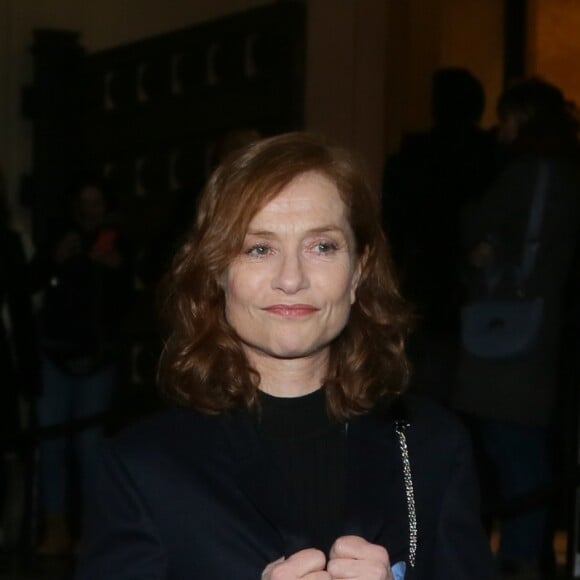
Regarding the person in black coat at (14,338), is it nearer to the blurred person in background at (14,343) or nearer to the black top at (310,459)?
the blurred person in background at (14,343)

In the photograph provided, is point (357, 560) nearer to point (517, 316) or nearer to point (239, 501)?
point (239, 501)

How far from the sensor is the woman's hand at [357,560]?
2.77 m

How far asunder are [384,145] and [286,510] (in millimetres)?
4026

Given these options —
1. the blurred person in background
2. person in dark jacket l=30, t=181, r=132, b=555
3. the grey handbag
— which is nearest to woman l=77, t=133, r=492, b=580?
the grey handbag

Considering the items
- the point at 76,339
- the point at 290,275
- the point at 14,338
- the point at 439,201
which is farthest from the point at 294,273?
the point at 76,339

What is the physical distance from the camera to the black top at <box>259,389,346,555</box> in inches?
116

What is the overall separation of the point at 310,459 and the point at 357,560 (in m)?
0.24

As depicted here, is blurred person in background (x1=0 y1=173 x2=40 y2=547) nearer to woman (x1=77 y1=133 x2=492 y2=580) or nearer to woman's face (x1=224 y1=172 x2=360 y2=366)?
woman (x1=77 y1=133 x2=492 y2=580)

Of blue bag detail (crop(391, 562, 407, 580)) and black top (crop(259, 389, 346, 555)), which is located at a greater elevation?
black top (crop(259, 389, 346, 555))

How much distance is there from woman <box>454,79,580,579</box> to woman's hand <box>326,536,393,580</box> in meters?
3.17

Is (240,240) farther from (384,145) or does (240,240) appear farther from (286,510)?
(384,145)

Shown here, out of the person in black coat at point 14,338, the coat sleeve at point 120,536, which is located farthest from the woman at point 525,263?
the coat sleeve at point 120,536

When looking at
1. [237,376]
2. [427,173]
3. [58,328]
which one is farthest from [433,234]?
[237,376]

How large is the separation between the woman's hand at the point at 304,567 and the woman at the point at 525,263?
10.6ft
